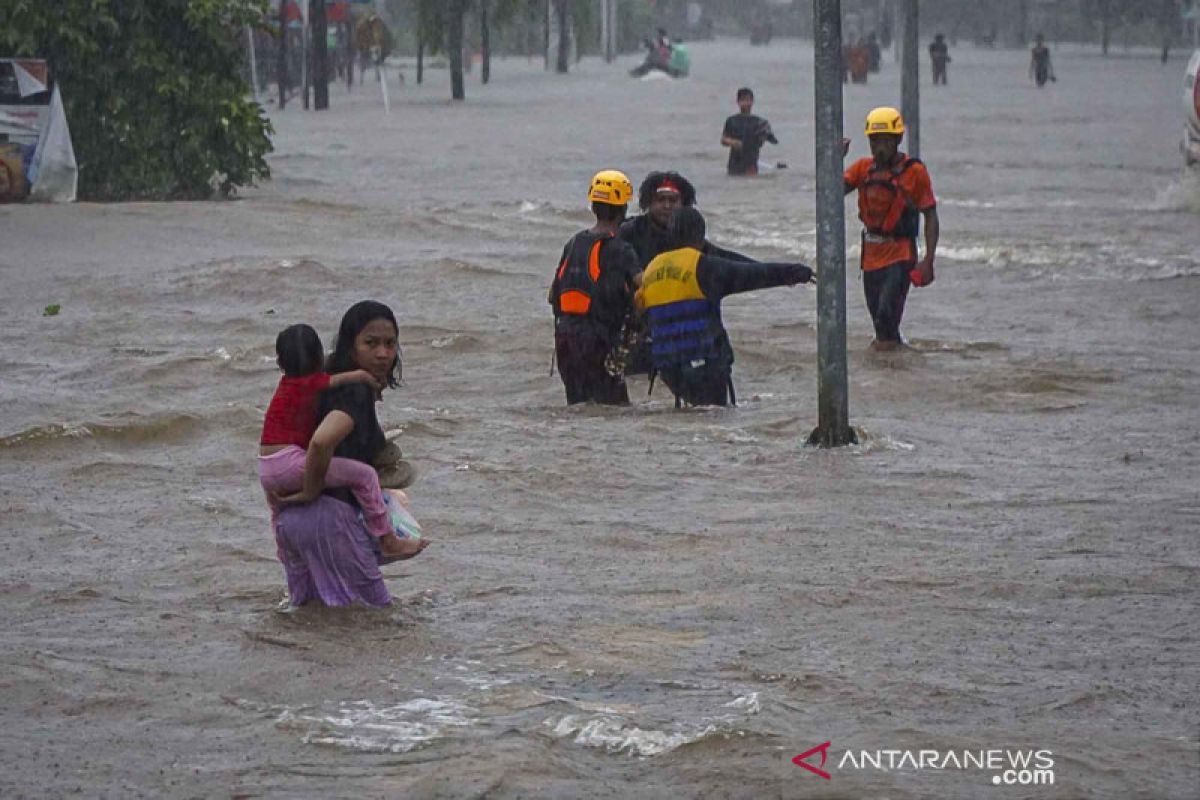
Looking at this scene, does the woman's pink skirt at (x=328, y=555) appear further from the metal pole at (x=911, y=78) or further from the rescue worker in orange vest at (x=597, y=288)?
the metal pole at (x=911, y=78)

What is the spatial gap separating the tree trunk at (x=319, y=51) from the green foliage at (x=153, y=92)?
20412 mm

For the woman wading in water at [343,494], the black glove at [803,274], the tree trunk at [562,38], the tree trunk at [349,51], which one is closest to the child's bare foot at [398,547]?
the woman wading in water at [343,494]

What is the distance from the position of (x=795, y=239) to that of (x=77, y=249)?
252 inches

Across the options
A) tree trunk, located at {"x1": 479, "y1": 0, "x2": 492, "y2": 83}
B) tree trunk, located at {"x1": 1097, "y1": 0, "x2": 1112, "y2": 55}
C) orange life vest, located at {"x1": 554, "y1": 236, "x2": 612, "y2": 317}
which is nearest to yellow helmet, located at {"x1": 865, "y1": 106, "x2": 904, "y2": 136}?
orange life vest, located at {"x1": 554, "y1": 236, "x2": 612, "y2": 317}

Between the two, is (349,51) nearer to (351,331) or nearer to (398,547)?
(398,547)

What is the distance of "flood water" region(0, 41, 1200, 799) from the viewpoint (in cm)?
575

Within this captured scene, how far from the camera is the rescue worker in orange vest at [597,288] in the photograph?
10.6m

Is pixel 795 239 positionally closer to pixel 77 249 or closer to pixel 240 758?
pixel 77 249

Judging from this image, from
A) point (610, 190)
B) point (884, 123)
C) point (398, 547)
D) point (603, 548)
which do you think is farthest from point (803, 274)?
point (398, 547)

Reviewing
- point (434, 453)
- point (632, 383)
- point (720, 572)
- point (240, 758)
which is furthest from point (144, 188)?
point (240, 758)

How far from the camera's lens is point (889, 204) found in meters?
12.5

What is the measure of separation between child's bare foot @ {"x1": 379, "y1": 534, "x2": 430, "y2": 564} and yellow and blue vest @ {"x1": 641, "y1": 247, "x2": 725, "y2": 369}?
3.76m

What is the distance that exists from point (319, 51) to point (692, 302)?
118ft

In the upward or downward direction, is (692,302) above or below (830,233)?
below
